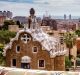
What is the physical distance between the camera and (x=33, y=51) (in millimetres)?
25938

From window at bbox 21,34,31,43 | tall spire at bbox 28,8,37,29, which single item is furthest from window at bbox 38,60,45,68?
tall spire at bbox 28,8,37,29

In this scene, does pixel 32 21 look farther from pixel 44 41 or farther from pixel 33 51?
pixel 33 51

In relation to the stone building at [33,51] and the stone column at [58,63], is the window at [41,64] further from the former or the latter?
the stone column at [58,63]

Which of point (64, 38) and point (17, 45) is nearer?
point (17, 45)

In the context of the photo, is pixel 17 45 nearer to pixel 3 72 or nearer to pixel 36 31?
pixel 36 31

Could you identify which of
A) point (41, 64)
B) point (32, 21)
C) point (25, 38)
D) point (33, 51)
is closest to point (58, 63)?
point (41, 64)

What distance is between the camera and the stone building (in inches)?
1006

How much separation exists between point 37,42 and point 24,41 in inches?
34.7

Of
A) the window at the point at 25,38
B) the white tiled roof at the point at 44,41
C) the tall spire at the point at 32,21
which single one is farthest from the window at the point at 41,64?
the tall spire at the point at 32,21

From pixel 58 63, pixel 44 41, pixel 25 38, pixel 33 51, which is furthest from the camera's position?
pixel 58 63

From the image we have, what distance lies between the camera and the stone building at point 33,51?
83.8 ft

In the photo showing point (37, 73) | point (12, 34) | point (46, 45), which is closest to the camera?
point (37, 73)

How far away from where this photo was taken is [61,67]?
2656cm

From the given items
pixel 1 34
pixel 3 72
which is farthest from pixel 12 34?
pixel 3 72
